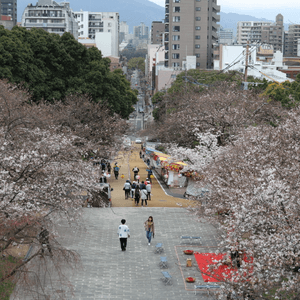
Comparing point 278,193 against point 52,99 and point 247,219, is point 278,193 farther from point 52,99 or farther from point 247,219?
point 52,99

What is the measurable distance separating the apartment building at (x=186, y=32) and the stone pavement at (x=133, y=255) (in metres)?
72.4

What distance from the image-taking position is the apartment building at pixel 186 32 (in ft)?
309

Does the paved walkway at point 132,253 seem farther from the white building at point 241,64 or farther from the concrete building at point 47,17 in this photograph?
the concrete building at point 47,17

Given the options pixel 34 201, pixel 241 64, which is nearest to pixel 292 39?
pixel 241 64

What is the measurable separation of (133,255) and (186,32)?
81.7 meters

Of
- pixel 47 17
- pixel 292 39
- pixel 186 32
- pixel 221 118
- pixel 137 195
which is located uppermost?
pixel 292 39

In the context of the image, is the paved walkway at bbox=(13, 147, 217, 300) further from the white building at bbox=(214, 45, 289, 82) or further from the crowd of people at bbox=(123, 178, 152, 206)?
the white building at bbox=(214, 45, 289, 82)

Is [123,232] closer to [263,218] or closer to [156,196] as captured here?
[263,218]

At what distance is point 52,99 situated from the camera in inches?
1720

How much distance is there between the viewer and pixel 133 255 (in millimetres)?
18391

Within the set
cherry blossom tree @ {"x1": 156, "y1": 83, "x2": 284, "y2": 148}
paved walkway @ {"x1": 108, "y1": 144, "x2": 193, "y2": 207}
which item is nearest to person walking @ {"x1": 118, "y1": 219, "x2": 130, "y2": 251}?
paved walkway @ {"x1": 108, "y1": 144, "x2": 193, "y2": 207}

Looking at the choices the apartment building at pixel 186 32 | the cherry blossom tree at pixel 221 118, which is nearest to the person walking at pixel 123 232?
the cherry blossom tree at pixel 221 118

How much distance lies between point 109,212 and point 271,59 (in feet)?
305

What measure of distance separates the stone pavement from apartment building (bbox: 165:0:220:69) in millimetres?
72359
